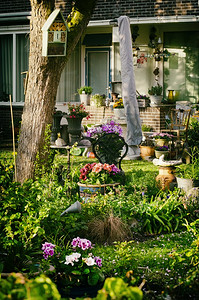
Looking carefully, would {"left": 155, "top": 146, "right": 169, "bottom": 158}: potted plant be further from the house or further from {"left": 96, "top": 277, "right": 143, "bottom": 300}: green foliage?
{"left": 96, "top": 277, "right": 143, "bottom": 300}: green foliage

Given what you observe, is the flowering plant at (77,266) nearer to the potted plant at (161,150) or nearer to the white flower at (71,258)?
the white flower at (71,258)

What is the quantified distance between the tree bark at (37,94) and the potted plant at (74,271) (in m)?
2.74

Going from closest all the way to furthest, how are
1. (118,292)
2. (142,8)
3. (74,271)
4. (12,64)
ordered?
(118,292)
(74,271)
(142,8)
(12,64)

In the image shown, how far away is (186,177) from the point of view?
6633 mm

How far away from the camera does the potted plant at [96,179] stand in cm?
637

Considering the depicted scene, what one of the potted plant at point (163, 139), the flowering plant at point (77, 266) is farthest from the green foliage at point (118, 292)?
the potted plant at point (163, 139)

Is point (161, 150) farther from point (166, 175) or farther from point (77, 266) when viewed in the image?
point (77, 266)

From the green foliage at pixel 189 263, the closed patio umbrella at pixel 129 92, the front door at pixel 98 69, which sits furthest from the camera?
the front door at pixel 98 69

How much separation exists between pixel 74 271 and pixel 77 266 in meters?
0.08

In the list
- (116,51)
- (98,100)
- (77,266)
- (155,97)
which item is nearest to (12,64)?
(116,51)

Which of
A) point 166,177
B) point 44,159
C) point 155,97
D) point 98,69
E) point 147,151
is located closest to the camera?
point 44,159

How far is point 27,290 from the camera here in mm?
1908

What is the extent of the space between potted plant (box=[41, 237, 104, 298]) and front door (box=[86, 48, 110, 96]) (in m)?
12.0

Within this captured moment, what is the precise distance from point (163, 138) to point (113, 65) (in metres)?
4.74
